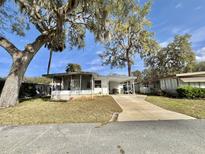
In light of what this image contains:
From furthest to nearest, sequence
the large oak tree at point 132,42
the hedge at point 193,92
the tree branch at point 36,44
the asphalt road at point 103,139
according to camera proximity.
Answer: the large oak tree at point 132,42, the hedge at point 193,92, the tree branch at point 36,44, the asphalt road at point 103,139

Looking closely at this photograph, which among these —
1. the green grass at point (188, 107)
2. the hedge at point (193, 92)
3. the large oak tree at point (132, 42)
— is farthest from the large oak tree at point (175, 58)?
the green grass at point (188, 107)

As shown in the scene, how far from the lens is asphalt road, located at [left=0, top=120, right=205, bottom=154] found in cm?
402

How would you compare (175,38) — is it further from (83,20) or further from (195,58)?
(83,20)

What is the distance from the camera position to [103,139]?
4820 mm

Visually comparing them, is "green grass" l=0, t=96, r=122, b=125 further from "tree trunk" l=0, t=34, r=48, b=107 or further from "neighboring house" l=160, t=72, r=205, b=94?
"neighboring house" l=160, t=72, r=205, b=94

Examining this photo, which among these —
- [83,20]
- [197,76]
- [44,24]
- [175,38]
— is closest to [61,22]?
[44,24]

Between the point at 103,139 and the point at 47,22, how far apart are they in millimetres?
A: 12068

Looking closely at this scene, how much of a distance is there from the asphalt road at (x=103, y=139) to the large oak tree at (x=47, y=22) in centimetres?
700

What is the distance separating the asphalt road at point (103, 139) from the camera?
13.2 feet

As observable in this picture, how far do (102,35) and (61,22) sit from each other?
3435mm

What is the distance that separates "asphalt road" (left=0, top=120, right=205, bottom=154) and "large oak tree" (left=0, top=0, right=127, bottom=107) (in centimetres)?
700

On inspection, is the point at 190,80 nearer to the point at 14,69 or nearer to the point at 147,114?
the point at 147,114

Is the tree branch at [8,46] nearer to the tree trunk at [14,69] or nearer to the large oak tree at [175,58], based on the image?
the tree trunk at [14,69]

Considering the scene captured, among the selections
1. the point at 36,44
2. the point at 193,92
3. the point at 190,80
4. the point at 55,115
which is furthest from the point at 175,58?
the point at 55,115
